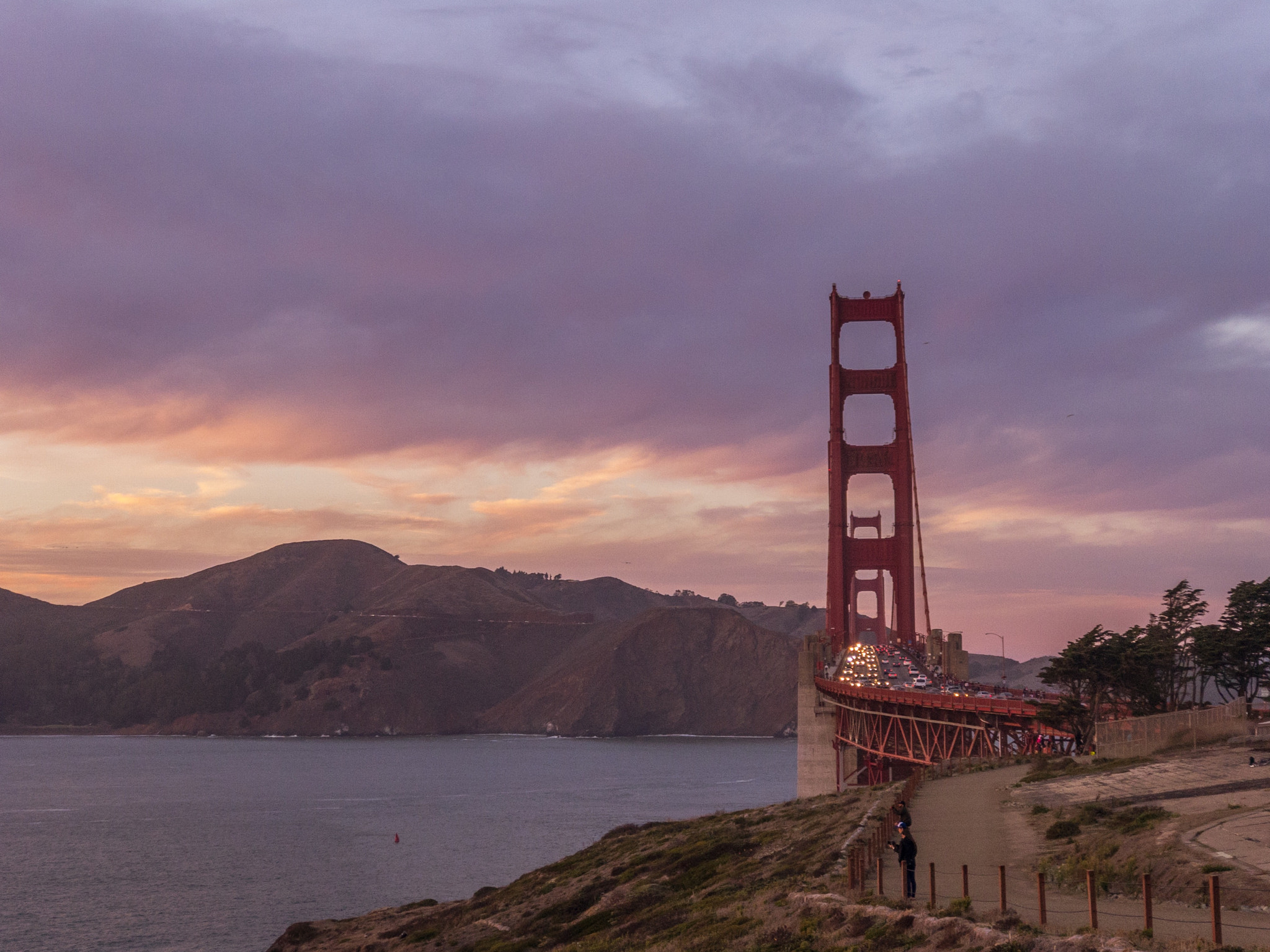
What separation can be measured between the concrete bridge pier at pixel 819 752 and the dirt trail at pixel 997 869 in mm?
33459

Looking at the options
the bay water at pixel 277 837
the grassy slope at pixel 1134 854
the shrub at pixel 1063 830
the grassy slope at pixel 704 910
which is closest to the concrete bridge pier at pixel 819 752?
the grassy slope at pixel 704 910

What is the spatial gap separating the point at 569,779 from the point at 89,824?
2458 inches

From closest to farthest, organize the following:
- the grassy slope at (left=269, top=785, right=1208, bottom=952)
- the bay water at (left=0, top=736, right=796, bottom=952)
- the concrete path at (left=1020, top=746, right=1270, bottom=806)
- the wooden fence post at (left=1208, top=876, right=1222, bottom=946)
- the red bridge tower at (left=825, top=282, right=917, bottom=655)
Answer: the wooden fence post at (left=1208, top=876, right=1222, bottom=946), the grassy slope at (left=269, top=785, right=1208, bottom=952), the concrete path at (left=1020, top=746, right=1270, bottom=806), the bay water at (left=0, top=736, right=796, bottom=952), the red bridge tower at (left=825, top=282, right=917, bottom=655)

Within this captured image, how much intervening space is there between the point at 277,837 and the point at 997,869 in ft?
313

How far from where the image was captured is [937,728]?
54844 mm

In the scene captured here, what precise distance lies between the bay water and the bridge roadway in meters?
27.3

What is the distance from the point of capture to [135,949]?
62844 millimetres

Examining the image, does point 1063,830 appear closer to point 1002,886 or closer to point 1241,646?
point 1002,886

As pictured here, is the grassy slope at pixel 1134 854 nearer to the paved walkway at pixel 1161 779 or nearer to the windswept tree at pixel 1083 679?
the paved walkway at pixel 1161 779

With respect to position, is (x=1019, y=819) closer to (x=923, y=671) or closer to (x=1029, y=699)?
(x=1029, y=699)

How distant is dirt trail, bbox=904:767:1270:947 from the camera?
16203 millimetres

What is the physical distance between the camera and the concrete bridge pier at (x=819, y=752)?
69.0m

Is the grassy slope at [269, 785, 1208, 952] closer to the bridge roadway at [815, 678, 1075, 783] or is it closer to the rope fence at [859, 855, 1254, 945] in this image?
the rope fence at [859, 855, 1254, 945]

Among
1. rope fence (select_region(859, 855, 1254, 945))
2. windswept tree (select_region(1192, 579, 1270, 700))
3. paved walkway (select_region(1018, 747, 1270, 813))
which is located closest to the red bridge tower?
windswept tree (select_region(1192, 579, 1270, 700))
